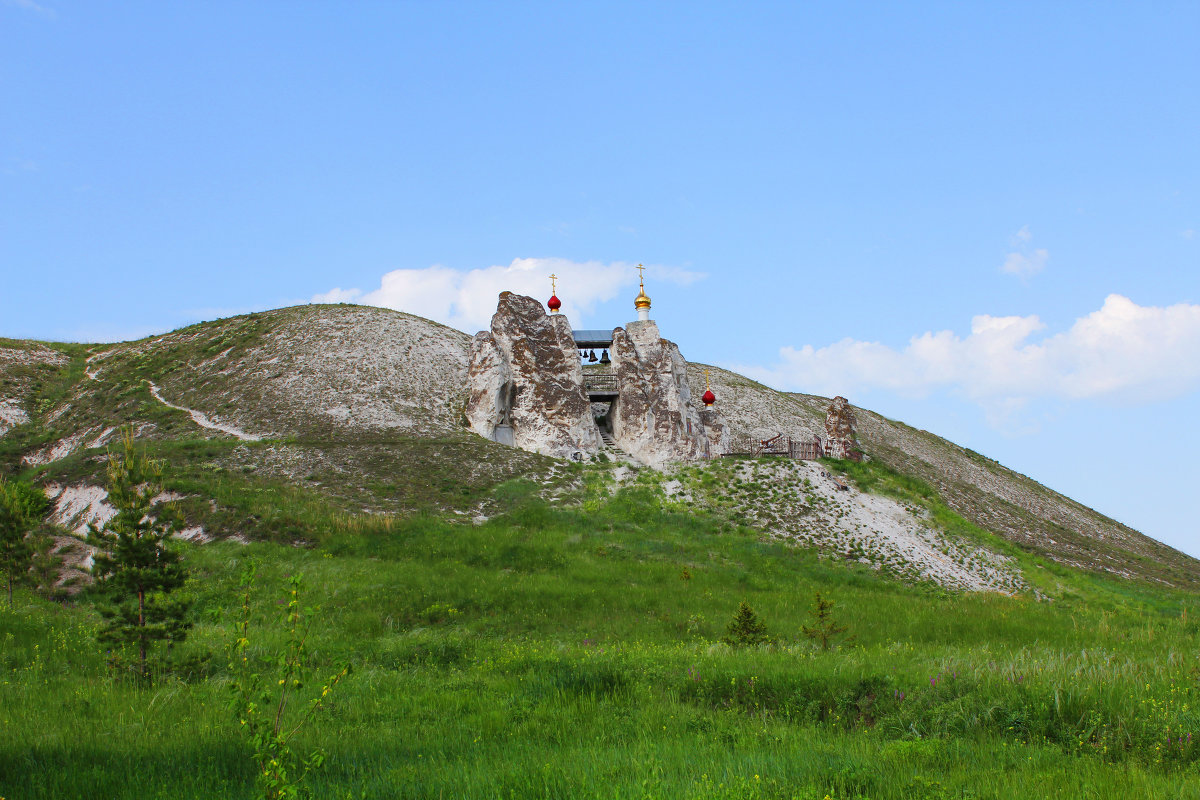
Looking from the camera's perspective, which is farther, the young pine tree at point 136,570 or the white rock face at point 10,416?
the white rock face at point 10,416

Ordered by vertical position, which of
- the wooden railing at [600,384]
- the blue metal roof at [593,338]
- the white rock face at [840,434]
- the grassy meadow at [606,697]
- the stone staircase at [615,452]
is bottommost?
the grassy meadow at [606,697]

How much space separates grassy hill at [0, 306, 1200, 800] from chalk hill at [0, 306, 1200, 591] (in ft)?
0.83

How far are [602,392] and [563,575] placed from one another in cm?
2144

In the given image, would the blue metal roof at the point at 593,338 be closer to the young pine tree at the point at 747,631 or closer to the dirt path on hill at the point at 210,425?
the dirt path on hill at the point at 210,425

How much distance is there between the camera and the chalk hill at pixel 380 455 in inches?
1312

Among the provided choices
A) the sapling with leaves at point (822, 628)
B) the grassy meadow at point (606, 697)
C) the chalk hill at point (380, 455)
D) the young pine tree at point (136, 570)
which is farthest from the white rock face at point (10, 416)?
the sapling with leaves at point (822, 628)

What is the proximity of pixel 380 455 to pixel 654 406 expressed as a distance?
15.4 m

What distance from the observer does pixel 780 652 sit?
14922 mm

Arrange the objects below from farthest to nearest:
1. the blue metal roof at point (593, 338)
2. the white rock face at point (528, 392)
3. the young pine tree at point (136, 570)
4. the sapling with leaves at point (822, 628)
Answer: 1. the blue metal roof at point (593, 338)
2. the white rock face at point (528, 392)
3. the sapling with leaves at point (822, 628)
4. the young pine tree at point (136, 570)

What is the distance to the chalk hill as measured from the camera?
3331cm

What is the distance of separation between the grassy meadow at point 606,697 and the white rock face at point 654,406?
56.0 ft

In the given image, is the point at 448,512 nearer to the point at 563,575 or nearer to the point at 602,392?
the point at 563,575

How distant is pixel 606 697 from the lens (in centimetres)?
1159

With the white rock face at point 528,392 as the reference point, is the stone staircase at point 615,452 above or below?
below
